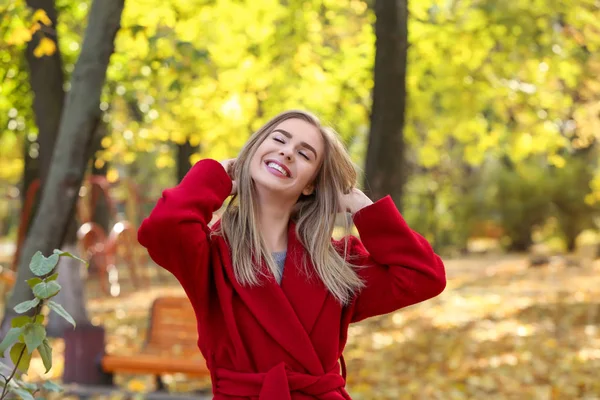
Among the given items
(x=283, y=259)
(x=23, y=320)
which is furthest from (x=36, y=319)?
(x=283, y=259)

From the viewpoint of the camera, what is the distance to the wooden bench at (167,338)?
6.36 metres

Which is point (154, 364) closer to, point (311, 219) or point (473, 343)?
point (311, 219)

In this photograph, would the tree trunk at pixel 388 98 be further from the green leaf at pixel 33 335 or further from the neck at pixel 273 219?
the green leaf at pixel 33 335

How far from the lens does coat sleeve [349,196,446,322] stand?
2863 mm

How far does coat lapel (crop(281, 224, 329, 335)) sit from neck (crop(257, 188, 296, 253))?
7 centimetres

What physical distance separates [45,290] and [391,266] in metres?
1.09

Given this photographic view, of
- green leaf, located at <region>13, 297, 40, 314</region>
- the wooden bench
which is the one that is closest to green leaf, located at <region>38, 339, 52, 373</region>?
green leaf, located at <region>13, 297, 40, 314</region>

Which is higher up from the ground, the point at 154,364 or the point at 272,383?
the point at 272,383

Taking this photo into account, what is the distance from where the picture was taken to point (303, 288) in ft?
9.06

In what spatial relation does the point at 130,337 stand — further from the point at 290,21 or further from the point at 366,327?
the point at 290,21

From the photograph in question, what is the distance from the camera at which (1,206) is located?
155ft

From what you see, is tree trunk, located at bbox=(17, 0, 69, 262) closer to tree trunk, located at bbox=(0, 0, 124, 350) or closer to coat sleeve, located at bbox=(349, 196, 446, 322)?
tree trunk, located at bbox=(0, 0, 124, 350)

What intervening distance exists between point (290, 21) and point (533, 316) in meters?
4.40

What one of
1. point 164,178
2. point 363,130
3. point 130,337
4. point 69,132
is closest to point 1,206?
point 164,178
